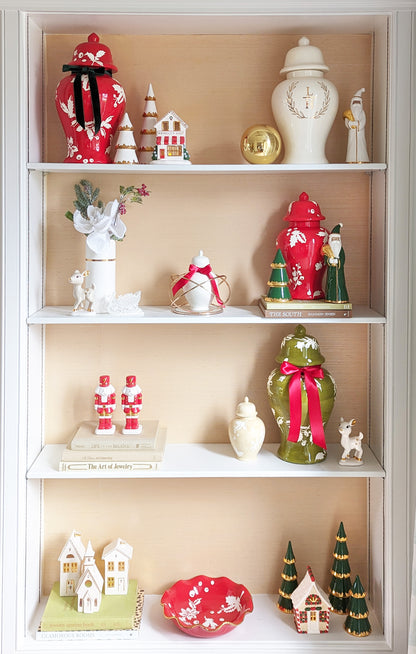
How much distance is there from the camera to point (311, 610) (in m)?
2.10

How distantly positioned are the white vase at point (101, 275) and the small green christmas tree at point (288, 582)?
0.87 metres

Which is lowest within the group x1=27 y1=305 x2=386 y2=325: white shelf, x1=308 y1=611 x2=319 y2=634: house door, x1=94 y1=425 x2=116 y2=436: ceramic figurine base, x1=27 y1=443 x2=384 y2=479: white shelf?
x1=308 y1=611 x2=319 y2=634: house door

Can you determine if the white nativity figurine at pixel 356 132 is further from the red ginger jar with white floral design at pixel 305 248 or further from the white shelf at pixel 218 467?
the white shelf at pixel 218 467

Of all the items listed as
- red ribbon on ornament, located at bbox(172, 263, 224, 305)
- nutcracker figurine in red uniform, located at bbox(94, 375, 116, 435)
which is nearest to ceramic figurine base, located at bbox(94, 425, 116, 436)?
nutcracker figurine in red uniform, located at bbox(94, 375, 116, 435)

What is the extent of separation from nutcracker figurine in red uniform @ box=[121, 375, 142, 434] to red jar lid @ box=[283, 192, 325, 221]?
2.07 feet

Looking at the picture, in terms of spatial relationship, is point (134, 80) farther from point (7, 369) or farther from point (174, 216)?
point (7, 369)

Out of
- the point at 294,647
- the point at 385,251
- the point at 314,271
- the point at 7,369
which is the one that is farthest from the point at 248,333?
the point at 294,647

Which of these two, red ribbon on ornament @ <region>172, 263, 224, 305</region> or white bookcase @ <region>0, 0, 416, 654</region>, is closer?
white bookcase @ <region>0, 0, 416, 654</region>

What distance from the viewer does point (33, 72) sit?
2057 mm

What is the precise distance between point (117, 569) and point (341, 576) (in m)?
0.64

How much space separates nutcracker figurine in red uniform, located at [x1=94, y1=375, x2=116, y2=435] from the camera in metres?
2.15

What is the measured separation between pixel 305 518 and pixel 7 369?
3.27 feet

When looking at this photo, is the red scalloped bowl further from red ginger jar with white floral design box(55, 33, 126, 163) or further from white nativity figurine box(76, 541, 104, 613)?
red ginger jar with white floral design box(55, 33, 126, 163)

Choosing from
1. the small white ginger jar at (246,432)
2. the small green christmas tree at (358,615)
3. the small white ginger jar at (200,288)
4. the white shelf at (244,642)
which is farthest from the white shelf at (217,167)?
the white shelf at (244,642)
